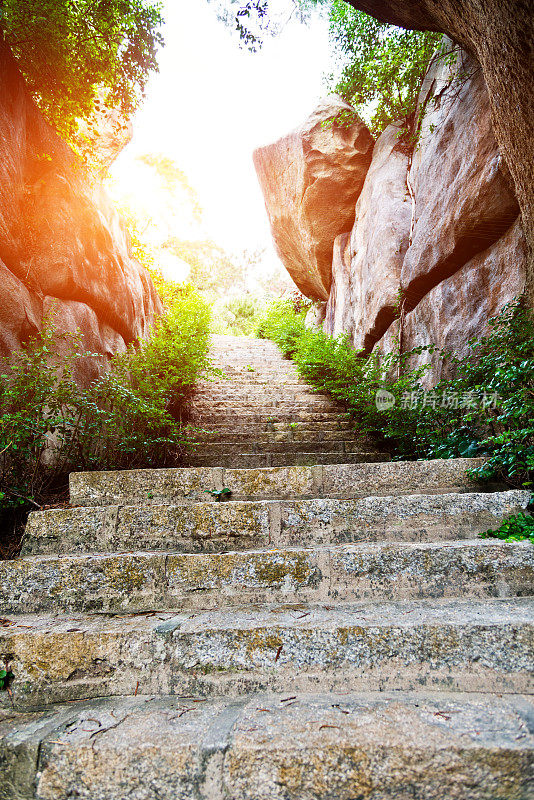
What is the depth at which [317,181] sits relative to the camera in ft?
23.3

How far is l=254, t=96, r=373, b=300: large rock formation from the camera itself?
6746 mm

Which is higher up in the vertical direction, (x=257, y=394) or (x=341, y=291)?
(x=341, y=291)

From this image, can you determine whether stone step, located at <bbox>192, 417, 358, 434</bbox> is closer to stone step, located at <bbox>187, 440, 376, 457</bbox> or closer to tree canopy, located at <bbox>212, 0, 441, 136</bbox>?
stone step, located at <bbox>187, 440, 376, 457</bbox>

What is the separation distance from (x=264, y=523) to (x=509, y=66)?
3.45m

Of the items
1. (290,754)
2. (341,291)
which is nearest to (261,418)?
(290,754)

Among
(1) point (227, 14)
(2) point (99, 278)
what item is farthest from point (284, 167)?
(2) point (99, 278)

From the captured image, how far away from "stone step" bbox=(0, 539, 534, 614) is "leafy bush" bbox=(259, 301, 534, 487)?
2.46ft

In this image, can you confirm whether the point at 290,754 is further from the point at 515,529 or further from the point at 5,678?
the point at 515,529

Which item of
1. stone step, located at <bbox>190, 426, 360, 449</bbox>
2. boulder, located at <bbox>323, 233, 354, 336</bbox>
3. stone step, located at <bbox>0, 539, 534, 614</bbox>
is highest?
boulder, located at <bbox>323, 233, 354, 336</bbox>

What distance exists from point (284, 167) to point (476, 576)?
836 cm

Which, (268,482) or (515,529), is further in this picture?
(268,482)

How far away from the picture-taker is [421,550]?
174cm

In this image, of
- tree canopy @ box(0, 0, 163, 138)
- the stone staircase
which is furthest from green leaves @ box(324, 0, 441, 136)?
the stone staircase

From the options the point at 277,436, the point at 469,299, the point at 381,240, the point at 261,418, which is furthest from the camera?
the point at 381,240
